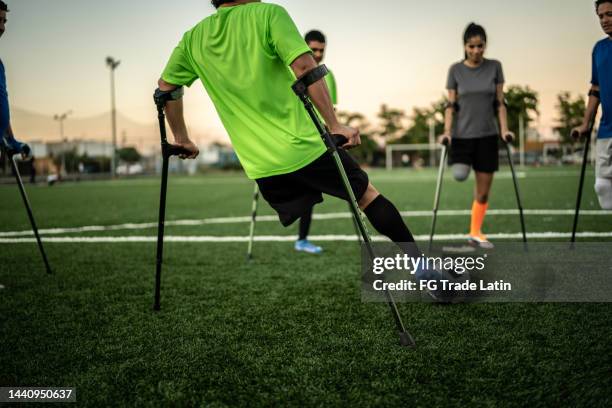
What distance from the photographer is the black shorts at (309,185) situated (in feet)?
10.1

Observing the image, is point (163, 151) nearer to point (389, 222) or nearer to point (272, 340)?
point (272, 340)

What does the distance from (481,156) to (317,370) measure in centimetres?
429

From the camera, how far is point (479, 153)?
5961 millimetres

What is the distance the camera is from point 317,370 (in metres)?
2.46

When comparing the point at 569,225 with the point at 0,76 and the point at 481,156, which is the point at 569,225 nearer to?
the point at 481,156

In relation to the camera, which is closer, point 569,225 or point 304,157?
point 304,157

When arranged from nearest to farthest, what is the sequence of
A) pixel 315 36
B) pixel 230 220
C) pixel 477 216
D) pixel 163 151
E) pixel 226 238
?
1. pixel 163 151
2. pixel 315 36
3. pixel 477 216
4. pixel 226 238
5. pixel 230 220

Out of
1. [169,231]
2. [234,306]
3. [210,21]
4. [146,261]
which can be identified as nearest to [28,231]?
[169,231]

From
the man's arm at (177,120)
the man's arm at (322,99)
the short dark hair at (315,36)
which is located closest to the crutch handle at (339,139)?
the man's arm at (322,99)

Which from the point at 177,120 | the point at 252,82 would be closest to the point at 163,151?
the point at 177,120

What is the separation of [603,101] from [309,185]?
10.5 feet

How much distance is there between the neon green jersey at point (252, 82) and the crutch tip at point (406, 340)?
1153 mm

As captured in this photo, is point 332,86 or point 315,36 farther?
point 332,86

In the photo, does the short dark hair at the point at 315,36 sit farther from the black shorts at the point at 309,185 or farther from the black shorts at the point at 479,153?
the black shorts at the point at 309,185
